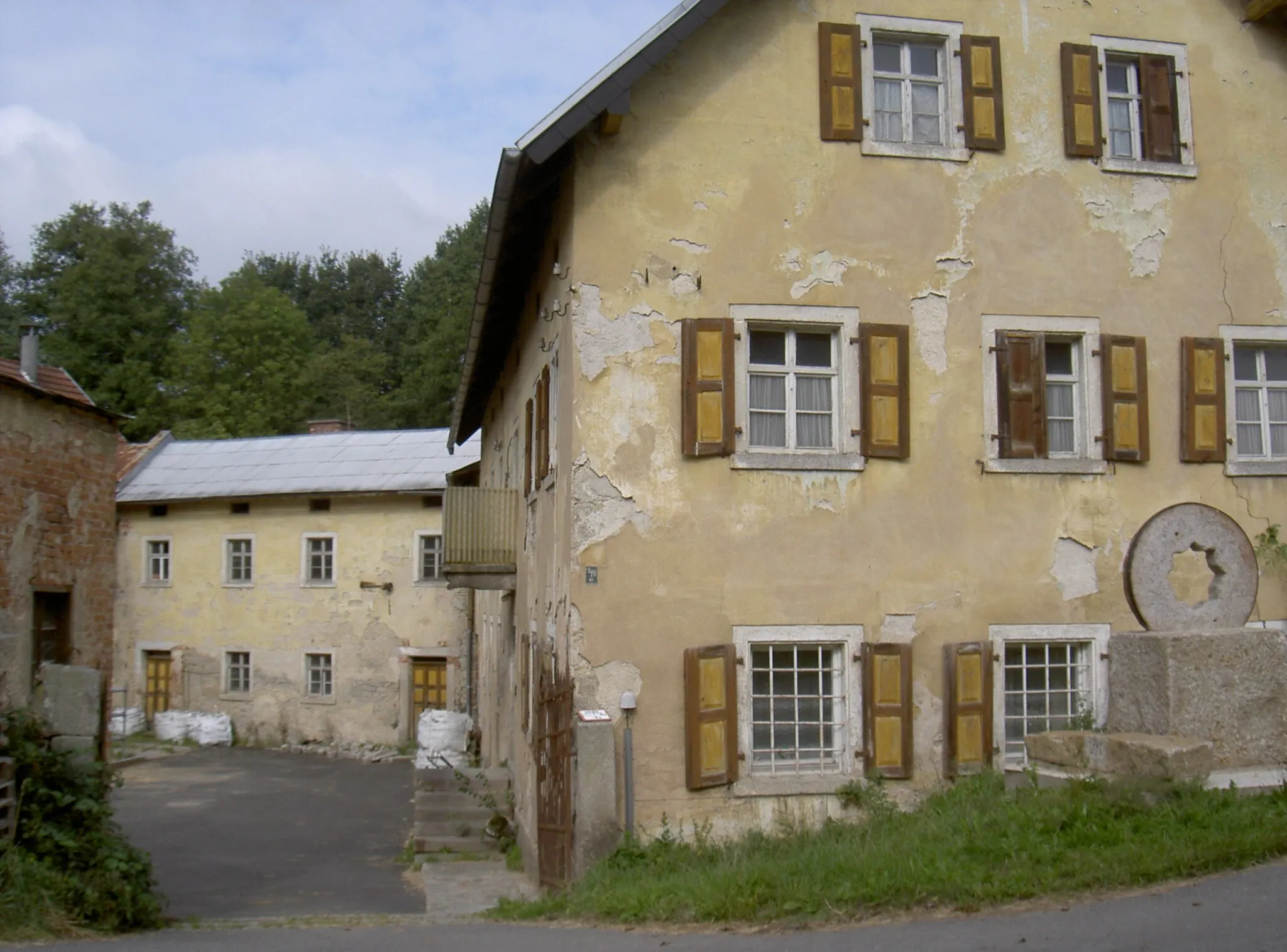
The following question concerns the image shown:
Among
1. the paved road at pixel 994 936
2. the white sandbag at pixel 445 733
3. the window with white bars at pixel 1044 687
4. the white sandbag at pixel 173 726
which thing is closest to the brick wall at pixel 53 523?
the paved road at pixel 994 936

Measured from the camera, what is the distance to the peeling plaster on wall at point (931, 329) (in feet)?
37.6

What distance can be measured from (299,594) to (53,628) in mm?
14006

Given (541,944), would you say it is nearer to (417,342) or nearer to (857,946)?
(857,946)

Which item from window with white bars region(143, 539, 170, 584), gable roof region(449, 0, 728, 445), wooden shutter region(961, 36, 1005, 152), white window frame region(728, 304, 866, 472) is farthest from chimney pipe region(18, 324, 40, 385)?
window with white bars region(143, 539, 170, 584)

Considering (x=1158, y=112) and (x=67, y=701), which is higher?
(x=1158, y=112)

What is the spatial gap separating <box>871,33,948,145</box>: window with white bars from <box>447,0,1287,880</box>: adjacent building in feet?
0.11

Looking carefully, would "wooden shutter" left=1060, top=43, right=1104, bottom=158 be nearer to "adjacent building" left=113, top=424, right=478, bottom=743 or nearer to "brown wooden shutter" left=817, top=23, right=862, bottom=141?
"brown wooden shutter" left=817, top=23, right=862, bottom=141

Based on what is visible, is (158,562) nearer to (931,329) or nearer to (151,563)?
→ (151,563)

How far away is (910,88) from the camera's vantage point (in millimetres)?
11773

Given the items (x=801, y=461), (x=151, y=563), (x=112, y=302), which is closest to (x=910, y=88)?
(x=801, y=461)

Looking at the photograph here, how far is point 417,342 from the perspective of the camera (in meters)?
52.8

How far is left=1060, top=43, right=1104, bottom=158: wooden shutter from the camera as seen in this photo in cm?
1184

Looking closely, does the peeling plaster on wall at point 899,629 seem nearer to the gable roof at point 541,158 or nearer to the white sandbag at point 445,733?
the gable roof at point 541,158

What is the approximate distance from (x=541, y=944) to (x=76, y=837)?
3.93 meters
